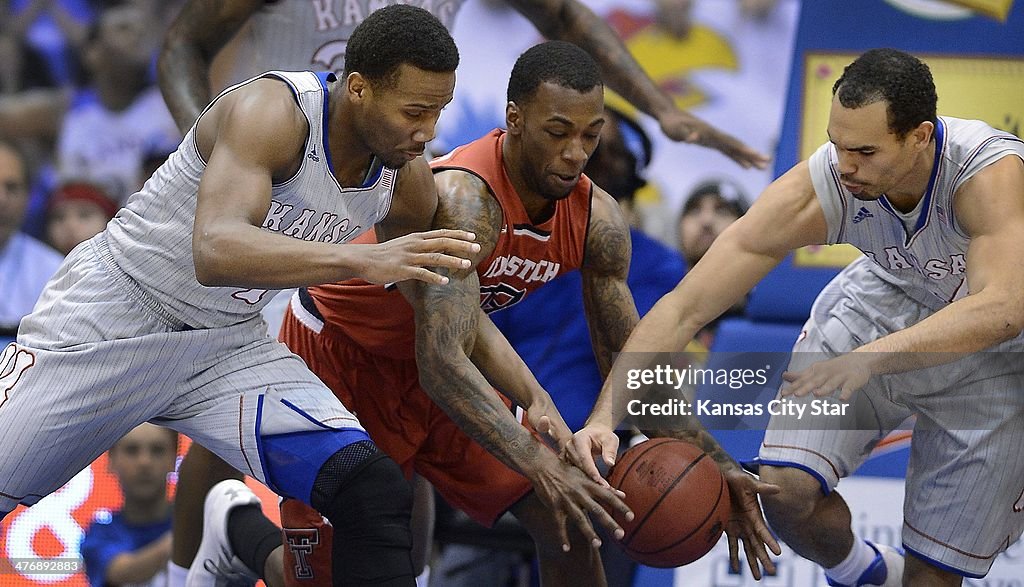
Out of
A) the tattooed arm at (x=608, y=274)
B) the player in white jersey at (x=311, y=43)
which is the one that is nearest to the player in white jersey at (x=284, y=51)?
the player in white jersey at (x=311, y=43)

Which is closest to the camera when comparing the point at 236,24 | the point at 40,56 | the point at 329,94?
the point at 329,94

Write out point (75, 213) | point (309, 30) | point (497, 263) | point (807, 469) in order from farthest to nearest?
1. point (75, 213)
2. point (309, 30)
3. point (807, 469)
4. point (497, 263)

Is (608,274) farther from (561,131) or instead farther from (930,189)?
(930,189)

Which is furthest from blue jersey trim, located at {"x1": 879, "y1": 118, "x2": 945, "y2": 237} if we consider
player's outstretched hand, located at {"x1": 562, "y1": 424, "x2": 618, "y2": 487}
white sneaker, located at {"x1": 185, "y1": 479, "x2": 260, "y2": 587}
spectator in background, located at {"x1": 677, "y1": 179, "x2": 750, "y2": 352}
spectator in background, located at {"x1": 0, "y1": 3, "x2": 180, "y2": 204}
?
spectator in background, located at {"x1": 0, "y1": 3, "x2": 180, "y2": 204}

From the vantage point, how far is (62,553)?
14.6 feet

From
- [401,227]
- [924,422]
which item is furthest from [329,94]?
[924,422]

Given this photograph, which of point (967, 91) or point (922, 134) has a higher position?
point (922, 134)

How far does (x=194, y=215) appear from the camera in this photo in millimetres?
3199

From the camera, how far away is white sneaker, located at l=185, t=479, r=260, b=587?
4.29 meters

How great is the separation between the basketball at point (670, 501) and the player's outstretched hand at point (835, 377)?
38 centimetres

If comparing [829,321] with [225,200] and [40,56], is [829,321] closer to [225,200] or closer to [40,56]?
[225,200]

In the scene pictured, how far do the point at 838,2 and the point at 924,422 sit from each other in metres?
2.07

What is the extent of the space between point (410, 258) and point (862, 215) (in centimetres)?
146

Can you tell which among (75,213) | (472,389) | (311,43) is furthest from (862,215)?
(75,213)
